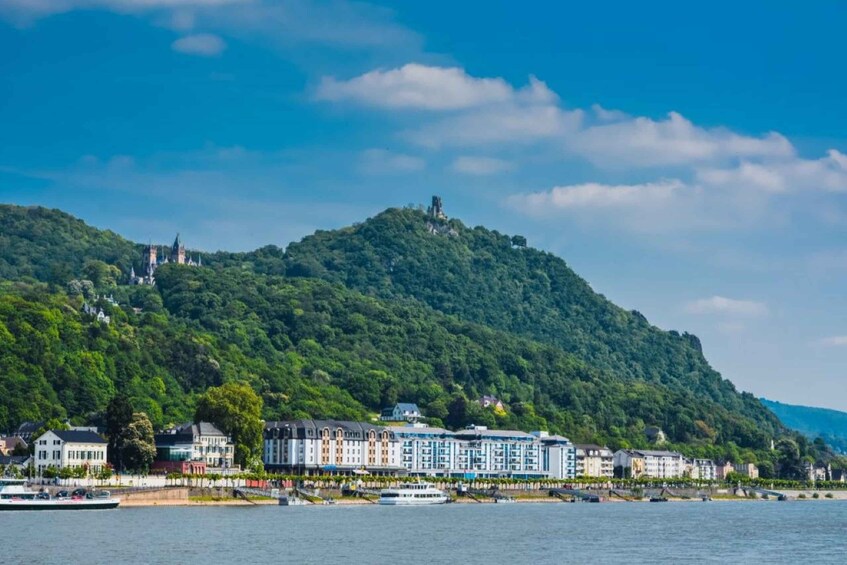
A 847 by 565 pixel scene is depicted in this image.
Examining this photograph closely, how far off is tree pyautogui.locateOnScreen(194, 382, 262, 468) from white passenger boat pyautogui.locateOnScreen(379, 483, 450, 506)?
59.7ft

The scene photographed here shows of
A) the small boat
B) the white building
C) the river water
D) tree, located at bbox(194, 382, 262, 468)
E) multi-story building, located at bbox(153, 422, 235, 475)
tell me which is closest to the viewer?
the river water

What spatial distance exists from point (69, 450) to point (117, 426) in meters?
5.70

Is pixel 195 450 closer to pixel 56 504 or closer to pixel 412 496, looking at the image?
pixel 412 496

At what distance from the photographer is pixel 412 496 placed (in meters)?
164

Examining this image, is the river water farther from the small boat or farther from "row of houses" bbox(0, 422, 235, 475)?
"row of houses" bbox(0, 422, 235, 475)

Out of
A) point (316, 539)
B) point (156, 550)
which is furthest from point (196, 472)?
point (156, 550)

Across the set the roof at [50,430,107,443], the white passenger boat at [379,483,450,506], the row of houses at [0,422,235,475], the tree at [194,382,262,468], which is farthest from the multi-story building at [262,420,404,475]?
the roof at [50,430,107,443]

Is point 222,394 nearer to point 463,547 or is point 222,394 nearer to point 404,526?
point 404,526

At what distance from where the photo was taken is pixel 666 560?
8481 centimetres

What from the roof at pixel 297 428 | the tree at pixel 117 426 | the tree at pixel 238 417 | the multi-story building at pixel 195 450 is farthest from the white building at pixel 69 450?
the roof at pixel 297 428

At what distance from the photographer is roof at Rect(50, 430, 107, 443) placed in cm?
15212

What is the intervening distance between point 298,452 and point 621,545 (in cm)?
9955

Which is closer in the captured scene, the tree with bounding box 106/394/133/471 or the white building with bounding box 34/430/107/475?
the white building with bounding box 34/430/107/475

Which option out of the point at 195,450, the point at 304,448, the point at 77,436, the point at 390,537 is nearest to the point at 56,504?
the point at 77,436
